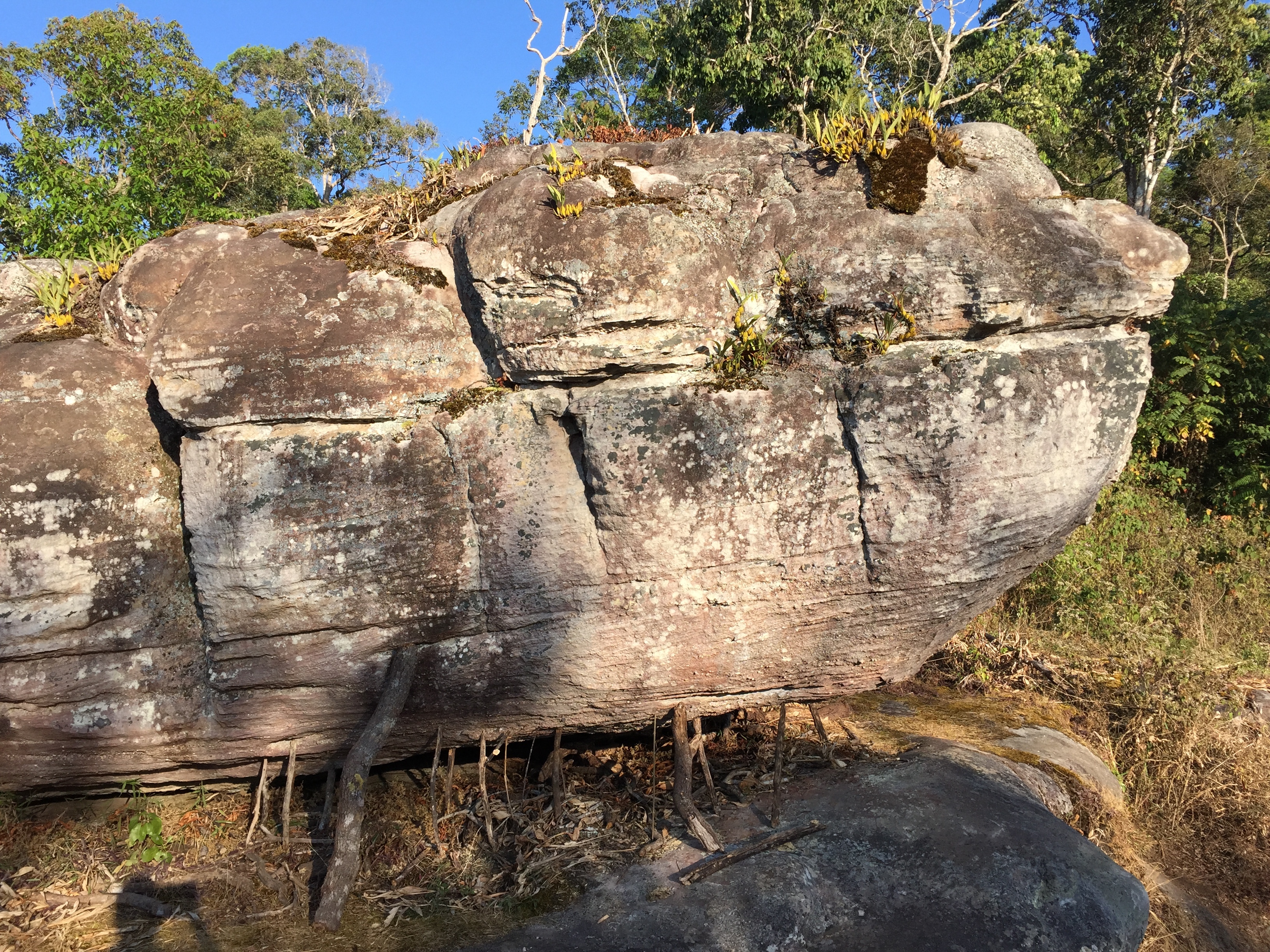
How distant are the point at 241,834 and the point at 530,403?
3.53 meters

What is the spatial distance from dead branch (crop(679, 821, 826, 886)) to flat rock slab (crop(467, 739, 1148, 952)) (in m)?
0.03

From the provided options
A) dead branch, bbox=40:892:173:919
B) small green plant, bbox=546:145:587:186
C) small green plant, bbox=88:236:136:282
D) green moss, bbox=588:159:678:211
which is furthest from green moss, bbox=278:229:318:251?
dead branch, bbox=40:892:173:919

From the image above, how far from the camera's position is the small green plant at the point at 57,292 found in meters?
5.27

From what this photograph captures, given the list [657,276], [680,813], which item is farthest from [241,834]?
[657,276]

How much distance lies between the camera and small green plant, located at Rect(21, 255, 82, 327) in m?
5.27

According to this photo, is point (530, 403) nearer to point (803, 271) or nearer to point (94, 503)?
point (803, 271)

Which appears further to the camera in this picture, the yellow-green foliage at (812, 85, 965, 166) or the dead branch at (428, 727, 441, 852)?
the yellow-green foliage at (812, 85, 965, 166)

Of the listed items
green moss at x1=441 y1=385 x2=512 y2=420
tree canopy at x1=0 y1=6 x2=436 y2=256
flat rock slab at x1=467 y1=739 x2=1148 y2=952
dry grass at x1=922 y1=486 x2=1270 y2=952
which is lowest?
dry grass at x1=922 y1=486 x2=1270 y2=952

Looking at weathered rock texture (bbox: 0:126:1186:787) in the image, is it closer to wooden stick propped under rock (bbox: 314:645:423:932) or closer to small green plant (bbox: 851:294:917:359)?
small green plant (bbox: 851:294:917:359)

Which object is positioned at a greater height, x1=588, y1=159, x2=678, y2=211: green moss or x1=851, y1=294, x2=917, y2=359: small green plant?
x1=588, y1=159, x2=678, y2=211: green moss

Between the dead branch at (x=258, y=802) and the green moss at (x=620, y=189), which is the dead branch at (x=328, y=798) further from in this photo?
the green moss at (x=620, y=189)

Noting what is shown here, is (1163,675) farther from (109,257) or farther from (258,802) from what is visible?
(109,257)

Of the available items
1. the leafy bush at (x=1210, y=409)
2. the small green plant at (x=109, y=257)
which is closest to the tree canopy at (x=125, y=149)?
the small green plant at (x=109, y=257)

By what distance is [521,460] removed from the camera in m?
4.94
